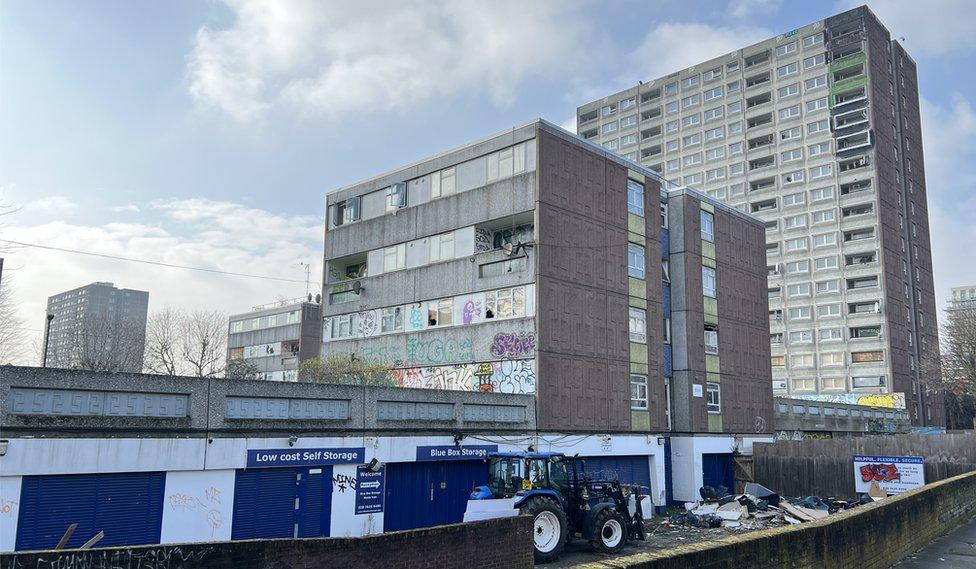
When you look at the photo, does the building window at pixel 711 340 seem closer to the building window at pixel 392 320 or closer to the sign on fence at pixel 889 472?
the sign on fence at pixel 889 472

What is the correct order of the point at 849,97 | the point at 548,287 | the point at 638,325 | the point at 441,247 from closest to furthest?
the point at 548,287
the point at 441,247
the point at 638,325
the point at 849,97

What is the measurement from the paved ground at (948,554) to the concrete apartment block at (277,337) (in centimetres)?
6121

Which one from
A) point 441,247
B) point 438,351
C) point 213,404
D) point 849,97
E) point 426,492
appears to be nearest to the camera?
point 213,404

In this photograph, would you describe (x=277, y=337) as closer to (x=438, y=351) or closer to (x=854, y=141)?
(x=438, y=351)

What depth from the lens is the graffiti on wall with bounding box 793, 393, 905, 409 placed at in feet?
248

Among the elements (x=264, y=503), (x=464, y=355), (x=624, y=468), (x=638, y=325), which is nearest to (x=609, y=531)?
(x=264, y=503)

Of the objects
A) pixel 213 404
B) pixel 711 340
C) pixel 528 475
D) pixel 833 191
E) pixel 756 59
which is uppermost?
pixel 756 59

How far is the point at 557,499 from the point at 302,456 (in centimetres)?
725

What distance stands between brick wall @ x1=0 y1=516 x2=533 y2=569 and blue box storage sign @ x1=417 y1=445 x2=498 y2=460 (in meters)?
9.18

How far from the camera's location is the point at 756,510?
30.1 m

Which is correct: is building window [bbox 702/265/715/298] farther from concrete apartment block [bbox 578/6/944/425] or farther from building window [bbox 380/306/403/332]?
concrete apartment block [bbox 578/6/944/425]

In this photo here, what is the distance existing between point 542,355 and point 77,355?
45.4 m

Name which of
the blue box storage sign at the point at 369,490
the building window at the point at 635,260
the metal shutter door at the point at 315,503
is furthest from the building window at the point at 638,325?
the metal shutter door at the point at 315,503

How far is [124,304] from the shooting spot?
129875mm
